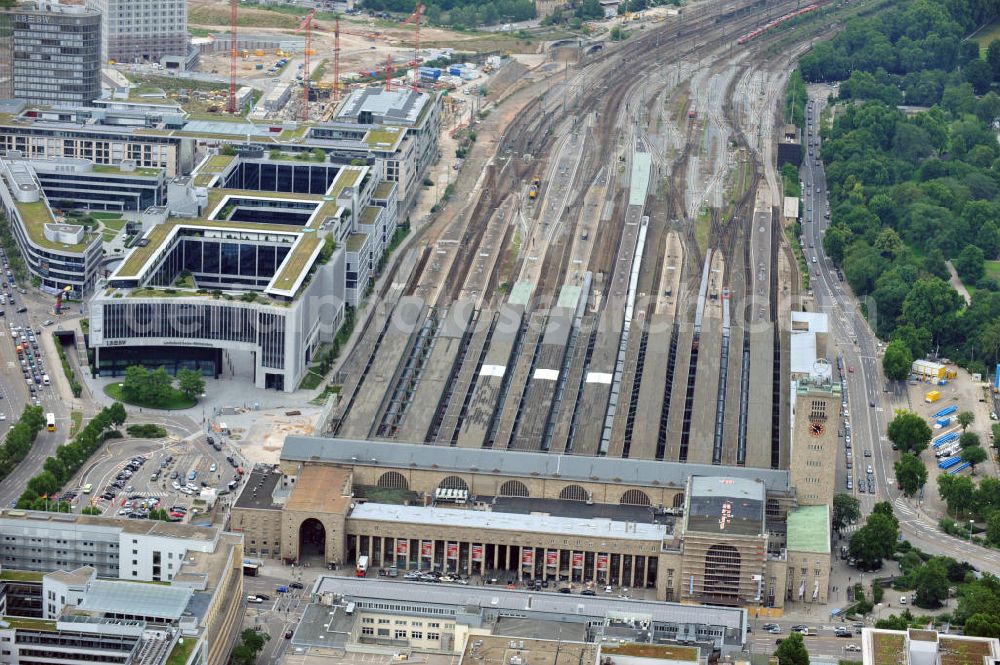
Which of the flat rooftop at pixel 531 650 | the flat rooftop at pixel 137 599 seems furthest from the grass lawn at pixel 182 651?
the flat rooftop at pixel 531 650

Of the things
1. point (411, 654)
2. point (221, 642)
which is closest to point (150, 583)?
point (221, 642)

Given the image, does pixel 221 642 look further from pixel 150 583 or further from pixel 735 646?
pixel 735 646

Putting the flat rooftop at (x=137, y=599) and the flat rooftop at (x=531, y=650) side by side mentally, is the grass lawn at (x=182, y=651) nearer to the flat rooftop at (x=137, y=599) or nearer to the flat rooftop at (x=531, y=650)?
the flat rooftop at (x=137, y=599)

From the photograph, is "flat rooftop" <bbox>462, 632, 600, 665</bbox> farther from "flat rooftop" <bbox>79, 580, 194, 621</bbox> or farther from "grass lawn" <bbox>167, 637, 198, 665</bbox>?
"flat rooftop" <bbox>79, 580, 194, 621</bbox>

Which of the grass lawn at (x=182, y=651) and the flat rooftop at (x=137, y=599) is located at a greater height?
the flat rooftop at (x=137, y=599)

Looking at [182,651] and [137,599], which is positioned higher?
[137,599]

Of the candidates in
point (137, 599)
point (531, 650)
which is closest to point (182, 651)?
point (137, 599)

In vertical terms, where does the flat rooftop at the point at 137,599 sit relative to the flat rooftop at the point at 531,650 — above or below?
above

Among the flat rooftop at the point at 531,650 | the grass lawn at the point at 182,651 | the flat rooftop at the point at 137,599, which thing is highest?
the flat rooftop at the point at 137,599

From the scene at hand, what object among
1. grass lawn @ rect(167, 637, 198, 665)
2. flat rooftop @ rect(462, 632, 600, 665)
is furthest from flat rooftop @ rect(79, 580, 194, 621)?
flat rooftop @ rect(462, 632, 600, 665)

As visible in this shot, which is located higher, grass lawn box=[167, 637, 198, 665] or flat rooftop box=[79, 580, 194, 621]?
flat rooftop box=[79, 580, 194, 621]

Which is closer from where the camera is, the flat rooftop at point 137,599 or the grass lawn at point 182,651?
the grass lawn at point 182,651

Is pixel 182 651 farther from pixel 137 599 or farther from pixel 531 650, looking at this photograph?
pixel 531 650
